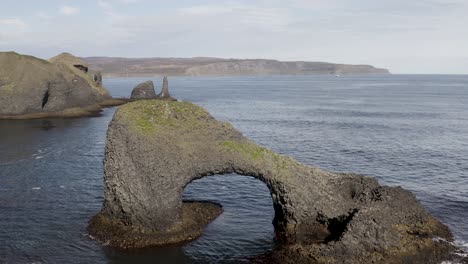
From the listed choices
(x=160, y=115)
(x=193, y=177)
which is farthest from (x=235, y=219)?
(x=160, y=115)

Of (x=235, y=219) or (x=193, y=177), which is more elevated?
(x=193, y=177)

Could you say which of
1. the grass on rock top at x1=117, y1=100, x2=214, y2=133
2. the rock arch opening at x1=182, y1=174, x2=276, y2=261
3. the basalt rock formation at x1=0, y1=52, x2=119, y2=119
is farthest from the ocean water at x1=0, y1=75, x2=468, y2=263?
the grass on rock top at x1=117, y1=100, x2=214, y2=133

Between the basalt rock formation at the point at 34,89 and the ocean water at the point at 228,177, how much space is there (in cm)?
669

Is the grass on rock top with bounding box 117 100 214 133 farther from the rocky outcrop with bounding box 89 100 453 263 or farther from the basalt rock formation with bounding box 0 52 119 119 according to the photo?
the basalt rock formation with bounding box 0 52 119 119

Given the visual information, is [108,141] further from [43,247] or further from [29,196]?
[29,196]

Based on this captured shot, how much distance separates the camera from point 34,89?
9125 cm

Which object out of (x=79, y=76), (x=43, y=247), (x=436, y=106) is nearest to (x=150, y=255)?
(x=43, y=247)

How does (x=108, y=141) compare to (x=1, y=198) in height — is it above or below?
above

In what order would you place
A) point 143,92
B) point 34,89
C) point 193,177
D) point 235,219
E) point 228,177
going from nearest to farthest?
point 193,177, point 235,219, point 228,177, point 34,89, point 143,92

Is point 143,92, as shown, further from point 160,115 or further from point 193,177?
Result: point 193,177

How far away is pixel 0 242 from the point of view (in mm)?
31672

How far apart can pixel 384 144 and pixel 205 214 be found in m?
38.5

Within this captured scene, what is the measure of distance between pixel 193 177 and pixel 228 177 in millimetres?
14677

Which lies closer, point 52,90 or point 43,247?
point 43,247
